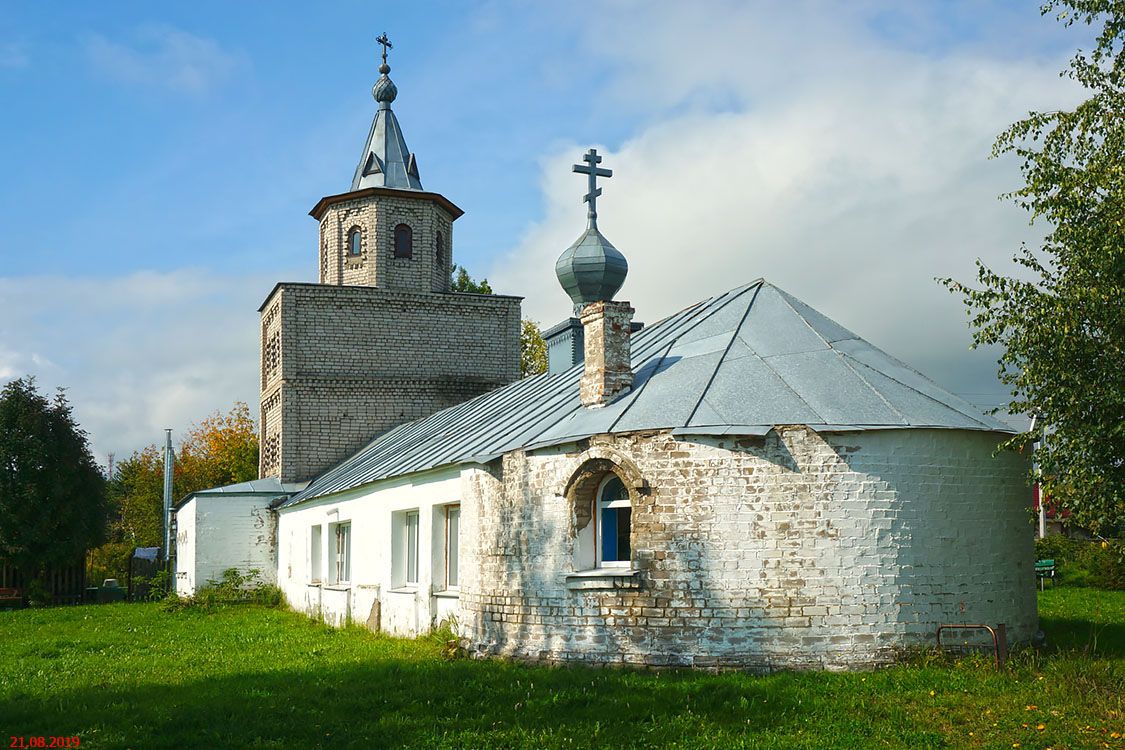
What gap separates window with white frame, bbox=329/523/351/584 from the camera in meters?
20.1

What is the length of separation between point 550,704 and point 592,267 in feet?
33.1

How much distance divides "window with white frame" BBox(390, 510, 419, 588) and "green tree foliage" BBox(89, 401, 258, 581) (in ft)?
94.5

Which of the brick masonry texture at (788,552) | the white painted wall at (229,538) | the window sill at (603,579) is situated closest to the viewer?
the brick masonry texture at (788,552)

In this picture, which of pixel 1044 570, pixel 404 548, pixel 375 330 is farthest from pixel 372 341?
pixel 1044 570

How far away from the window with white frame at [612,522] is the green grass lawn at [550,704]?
1.36 m

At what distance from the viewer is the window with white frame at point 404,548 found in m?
16.5

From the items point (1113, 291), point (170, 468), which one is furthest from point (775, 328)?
point (170, 468)

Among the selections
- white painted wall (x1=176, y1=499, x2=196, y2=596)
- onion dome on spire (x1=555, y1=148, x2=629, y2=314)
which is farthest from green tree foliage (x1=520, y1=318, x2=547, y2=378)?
onion dome on spire (x1=555, y1=148, x2=629, y2=314)

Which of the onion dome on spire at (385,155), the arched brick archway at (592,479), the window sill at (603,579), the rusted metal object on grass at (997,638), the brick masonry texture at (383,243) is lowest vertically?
the rusted metal object on grass at (997,638)

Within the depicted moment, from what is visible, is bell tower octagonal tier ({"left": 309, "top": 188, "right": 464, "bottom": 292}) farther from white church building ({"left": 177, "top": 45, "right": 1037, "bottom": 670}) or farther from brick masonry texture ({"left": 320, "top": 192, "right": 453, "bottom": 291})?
white church building ({"left": 177, "top": 45, "right": 1037, "bottom": 670})

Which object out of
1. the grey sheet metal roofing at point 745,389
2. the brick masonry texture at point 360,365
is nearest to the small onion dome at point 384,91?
the brick masonry texture at point 360,365

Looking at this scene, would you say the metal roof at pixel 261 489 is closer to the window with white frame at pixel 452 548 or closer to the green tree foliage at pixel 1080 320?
the window with white frame at pixel 452 548

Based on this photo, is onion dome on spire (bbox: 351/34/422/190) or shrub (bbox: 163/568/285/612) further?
onion dome on spire (bbox: 351/34/422/190)

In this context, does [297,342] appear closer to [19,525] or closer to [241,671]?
[19,525]
